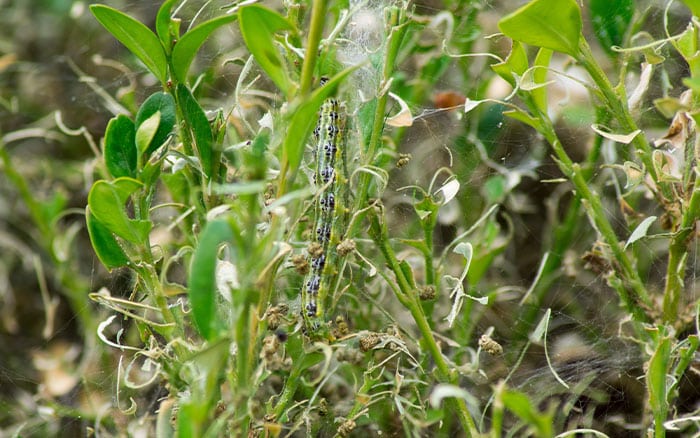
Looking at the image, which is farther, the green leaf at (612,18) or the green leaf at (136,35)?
the green leaf at (612,18)

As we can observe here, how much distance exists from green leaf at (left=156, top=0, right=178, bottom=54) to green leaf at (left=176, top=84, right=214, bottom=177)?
46 mm

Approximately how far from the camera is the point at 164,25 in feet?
2.44

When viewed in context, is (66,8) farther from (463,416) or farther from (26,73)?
(463,416)

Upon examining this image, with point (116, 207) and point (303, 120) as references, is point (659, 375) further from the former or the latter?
point (116, 207)

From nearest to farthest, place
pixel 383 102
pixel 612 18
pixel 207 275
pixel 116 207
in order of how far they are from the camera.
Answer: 1. pixel 207 275
2. pixel 116 207
3. pixel 383 102
4. pixel 612 18

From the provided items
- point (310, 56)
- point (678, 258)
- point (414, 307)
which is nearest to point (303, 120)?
point (310, 56)

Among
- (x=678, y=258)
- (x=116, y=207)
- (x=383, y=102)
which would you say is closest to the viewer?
(x=116, y=207)

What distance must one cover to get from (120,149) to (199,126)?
0.28 ft

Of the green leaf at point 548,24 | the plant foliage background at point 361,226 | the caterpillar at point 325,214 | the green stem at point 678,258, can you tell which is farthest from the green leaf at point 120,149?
the green stem at point 678,258

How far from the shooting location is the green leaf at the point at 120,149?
2.46ft

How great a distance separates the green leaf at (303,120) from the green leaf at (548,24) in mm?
192

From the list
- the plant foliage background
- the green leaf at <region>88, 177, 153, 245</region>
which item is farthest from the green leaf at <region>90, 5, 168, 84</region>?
the green leaf at <region>88, 177, 153, 245</region>

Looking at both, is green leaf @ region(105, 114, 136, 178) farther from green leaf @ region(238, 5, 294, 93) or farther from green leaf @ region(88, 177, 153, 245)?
green leaf @ region(238, 5, 294, 93)

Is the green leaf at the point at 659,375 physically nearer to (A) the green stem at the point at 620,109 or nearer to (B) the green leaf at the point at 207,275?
(A) the green stem at the point at 620,109
